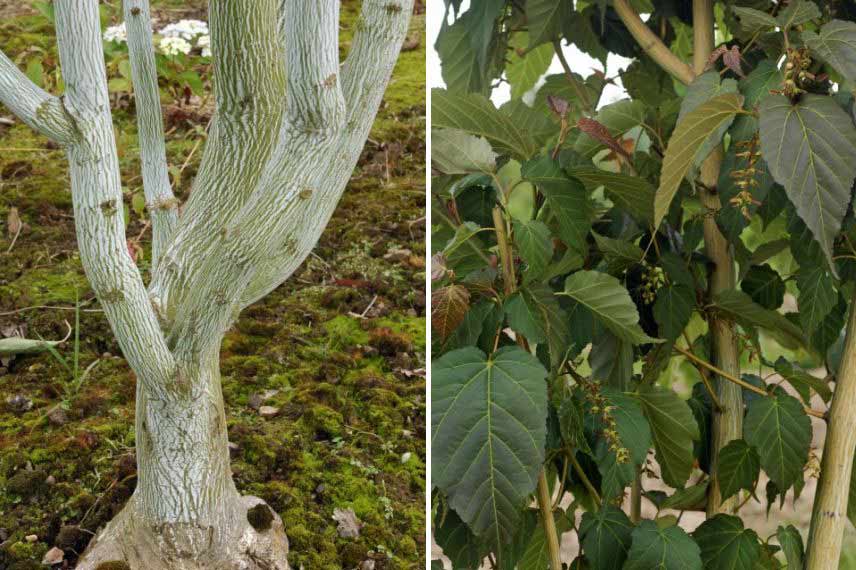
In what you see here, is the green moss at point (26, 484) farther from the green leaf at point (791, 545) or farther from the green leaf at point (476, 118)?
the green leaf at point (791, 545)

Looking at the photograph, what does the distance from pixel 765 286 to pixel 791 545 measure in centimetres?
29

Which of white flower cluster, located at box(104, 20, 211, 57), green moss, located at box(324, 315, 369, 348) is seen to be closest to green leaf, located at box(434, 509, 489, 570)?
green moss, located at box(324, 315, 369, 348)

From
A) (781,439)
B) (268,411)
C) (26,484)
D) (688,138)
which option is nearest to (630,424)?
(781,439)

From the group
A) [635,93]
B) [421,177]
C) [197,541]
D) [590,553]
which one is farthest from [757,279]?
[421,177]

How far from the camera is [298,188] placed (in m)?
0.99

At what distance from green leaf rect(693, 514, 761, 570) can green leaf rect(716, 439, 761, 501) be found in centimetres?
3

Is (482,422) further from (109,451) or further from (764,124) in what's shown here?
(109,451)

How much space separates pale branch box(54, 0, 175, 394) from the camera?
3.18 feet

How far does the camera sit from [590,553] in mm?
832

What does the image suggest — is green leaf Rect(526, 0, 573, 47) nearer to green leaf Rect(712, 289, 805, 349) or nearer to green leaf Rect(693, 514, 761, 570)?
green leaf Rect(712, 289, 805, 349)

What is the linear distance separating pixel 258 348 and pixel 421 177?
1.97ft

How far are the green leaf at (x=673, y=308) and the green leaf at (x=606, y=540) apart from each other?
181mm

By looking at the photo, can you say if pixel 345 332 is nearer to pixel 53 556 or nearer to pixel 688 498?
pixel 53 556

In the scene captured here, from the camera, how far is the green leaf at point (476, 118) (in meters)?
0.79
